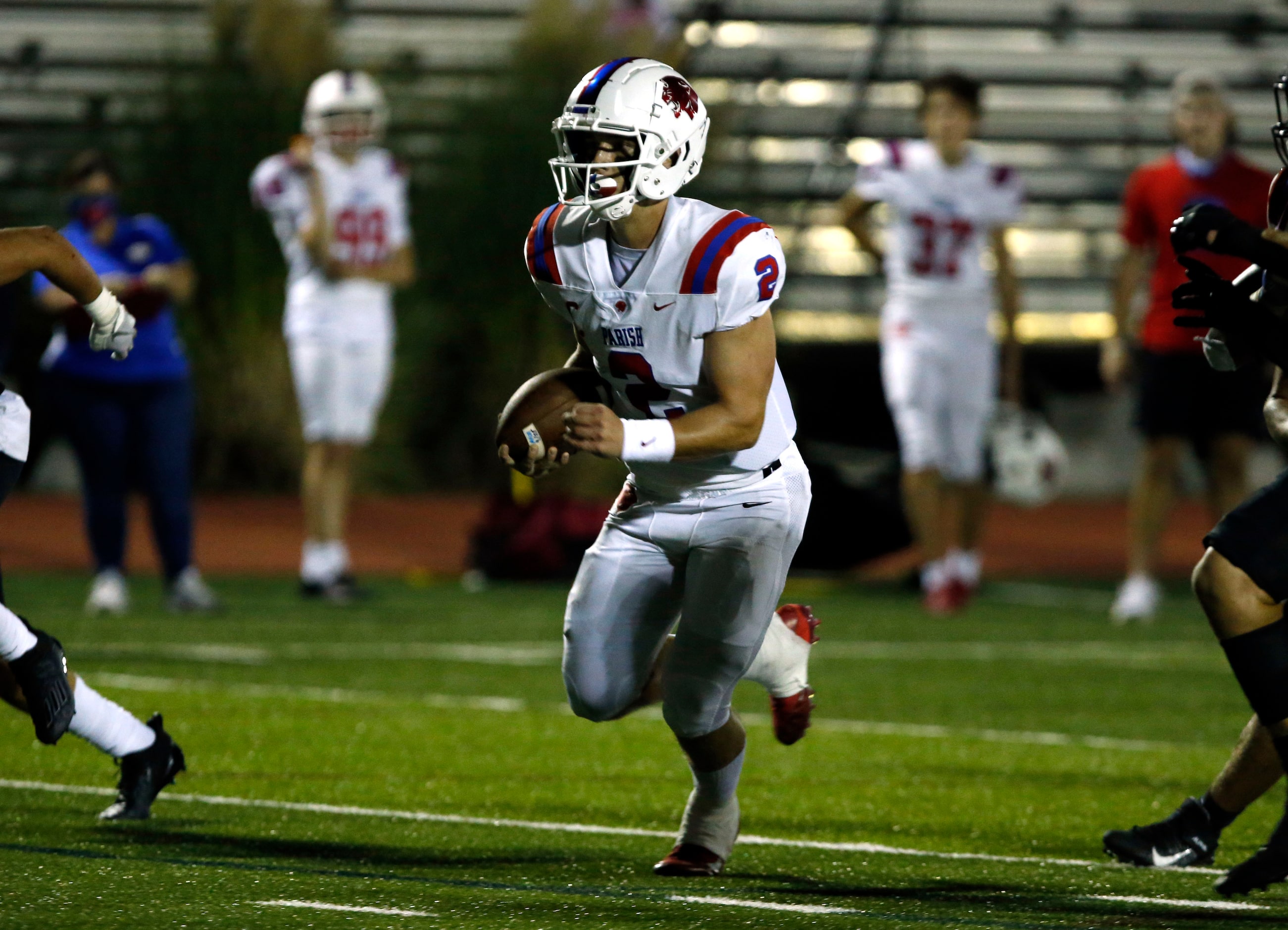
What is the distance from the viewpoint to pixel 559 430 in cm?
395

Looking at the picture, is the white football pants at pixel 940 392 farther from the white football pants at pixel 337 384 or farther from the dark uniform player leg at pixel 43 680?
the dark uniform player leg at pixel 43 680

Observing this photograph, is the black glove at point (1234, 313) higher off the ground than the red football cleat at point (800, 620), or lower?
higher

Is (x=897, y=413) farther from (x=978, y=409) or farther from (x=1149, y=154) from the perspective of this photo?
(x=1149, y=154)

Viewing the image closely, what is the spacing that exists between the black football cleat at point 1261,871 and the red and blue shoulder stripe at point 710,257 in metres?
1.35

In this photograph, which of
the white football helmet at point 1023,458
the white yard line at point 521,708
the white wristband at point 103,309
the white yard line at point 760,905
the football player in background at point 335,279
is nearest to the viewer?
the white yard line at point 760,905

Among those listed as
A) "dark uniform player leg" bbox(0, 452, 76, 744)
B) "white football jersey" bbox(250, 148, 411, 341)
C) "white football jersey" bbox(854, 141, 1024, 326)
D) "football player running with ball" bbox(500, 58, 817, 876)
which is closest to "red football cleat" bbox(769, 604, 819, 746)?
"football player running with ball" bbox(500, 58, 817, 876)

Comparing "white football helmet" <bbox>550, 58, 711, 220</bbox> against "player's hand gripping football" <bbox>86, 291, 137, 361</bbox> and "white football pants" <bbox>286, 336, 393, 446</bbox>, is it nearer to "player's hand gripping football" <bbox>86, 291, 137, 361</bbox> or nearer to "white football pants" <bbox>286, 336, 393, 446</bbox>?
"player's hand gripping football" <bbox>86, 291, 137, 361</bbox>

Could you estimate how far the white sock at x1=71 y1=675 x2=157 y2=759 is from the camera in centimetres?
412

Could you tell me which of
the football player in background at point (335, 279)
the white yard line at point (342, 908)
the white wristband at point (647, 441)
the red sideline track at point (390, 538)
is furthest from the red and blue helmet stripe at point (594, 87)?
the red sideline track at point (390, 538)

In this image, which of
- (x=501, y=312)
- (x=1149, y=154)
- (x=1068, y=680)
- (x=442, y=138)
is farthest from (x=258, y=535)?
(x=1149, y=154)

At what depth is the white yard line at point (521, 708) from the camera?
5.70 metres

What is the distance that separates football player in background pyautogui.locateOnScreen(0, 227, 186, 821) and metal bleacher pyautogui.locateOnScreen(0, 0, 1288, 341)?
9635 mm

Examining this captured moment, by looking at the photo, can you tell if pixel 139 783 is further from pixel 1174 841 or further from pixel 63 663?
pixel 1174 841

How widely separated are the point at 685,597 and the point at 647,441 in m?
0.42
